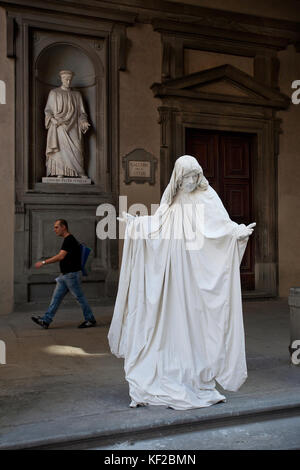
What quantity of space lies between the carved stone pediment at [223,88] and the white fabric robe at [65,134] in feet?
5.04

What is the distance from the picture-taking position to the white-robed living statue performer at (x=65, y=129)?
8.66 meters

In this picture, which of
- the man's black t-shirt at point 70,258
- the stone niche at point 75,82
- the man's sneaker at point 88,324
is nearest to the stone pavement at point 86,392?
the man's sneaker at point 88,324

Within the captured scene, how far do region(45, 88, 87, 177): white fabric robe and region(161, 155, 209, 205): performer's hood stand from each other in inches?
196

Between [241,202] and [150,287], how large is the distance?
21.8ft

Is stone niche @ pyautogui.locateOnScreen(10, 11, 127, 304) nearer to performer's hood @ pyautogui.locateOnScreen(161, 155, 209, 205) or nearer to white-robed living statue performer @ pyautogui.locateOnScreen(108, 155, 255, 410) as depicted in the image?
white-robed living statue performer @ pyautogui.locateOnScreen(108, 155, 255, 410)

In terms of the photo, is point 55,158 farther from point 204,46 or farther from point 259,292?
point 259,292

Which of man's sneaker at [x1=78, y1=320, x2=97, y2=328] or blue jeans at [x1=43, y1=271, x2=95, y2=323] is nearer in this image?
blue jeans at [x1=43, y1=271, x2=95, y2=323]

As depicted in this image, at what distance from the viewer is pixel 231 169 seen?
33.3 feet

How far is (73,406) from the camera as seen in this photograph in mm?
3660

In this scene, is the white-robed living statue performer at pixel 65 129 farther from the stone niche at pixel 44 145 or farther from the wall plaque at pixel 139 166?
the wall plaque at pixel 139 166

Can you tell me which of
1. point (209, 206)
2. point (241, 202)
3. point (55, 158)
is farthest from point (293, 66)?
point (209, 206)

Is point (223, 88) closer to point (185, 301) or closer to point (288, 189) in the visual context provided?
point (288, 189)

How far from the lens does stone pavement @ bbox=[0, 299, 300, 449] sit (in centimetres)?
322

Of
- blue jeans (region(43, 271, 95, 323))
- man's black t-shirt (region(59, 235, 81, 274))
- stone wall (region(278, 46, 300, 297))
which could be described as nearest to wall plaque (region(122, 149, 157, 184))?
man's black t-shirt (region(59, 235, 81, 274))
